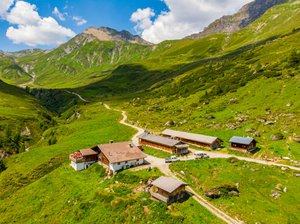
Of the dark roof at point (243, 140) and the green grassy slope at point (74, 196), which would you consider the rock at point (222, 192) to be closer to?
the green grassy slope at point (74, 196)

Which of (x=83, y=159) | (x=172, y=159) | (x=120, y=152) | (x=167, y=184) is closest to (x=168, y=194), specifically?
(x=167, y=184)

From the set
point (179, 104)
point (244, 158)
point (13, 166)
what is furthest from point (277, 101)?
point (13, 166)

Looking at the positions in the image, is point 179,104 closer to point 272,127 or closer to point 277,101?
point 277,101

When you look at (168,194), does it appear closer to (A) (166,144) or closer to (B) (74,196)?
(B) (74,196)

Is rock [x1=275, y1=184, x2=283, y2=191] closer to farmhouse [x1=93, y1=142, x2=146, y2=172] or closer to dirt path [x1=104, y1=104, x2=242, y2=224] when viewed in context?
dirt path [x1=104, y1=104, x2=242, y2=224]

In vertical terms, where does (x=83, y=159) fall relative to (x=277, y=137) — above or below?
below

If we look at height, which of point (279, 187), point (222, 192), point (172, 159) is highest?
point (172, 159)

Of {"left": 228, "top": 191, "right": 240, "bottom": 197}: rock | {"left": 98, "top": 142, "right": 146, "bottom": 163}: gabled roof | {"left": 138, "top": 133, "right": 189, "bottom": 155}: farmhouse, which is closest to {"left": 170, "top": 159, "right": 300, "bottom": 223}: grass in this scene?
{"left": 228, "top": 191, "right": 240, "bottom": 197}: rock
